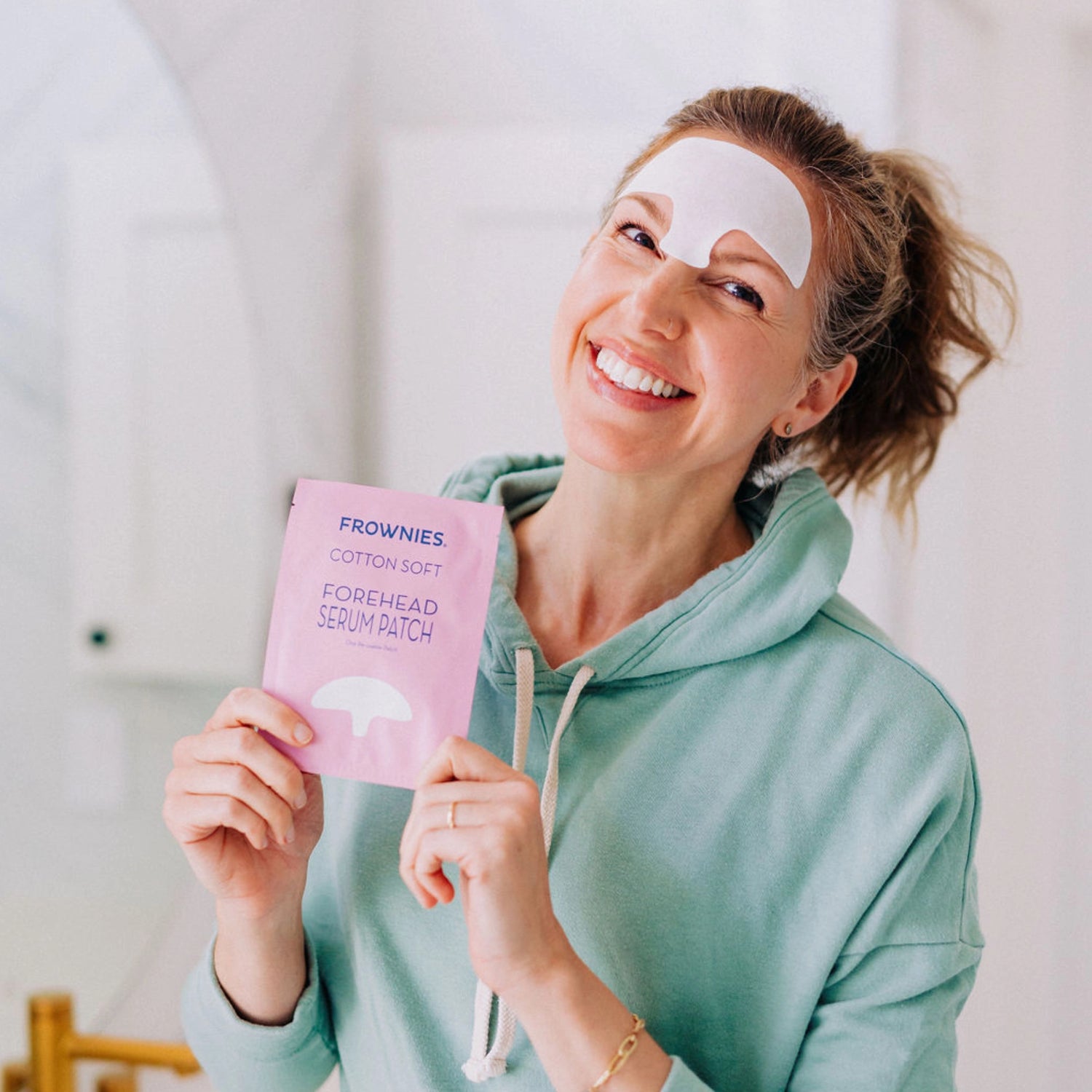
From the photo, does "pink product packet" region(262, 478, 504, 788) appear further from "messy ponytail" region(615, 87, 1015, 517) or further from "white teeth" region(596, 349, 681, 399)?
"messy ponytail" region(615, 87, 1015, 517)

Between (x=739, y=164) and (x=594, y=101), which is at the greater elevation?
(x=594, y=101)

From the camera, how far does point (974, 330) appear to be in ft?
3.81

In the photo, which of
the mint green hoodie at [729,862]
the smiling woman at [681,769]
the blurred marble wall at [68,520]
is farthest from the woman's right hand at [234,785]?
the blurred marble wall at [68,520]

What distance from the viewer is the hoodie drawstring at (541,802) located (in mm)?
885

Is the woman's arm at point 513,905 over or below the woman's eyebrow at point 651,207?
below

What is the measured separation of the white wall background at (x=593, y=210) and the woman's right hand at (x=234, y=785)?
538 millimetres

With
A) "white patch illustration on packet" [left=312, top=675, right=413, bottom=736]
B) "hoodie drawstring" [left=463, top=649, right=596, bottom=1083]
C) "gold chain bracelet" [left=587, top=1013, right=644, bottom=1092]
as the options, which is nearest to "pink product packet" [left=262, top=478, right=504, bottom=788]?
"white patch illustration on packet" [left=312, top=675, right=413, bottom=736]

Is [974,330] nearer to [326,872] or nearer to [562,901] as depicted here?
[562,901]

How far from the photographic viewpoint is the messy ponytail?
103 cm

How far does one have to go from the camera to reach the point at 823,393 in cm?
110

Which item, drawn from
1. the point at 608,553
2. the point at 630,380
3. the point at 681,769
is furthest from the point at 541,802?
the point at 630,380

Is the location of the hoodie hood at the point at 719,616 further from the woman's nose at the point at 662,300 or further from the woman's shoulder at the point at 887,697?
the woman's nose at the point at 662,300

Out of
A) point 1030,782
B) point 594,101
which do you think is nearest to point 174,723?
point 594,101

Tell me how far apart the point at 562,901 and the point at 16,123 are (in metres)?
0.84
